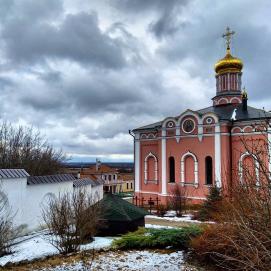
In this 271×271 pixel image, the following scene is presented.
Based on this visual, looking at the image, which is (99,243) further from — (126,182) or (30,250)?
(126,182)

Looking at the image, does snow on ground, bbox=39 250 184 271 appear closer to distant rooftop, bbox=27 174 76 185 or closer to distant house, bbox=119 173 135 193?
distant rooftop, bbox=27 174 76 185

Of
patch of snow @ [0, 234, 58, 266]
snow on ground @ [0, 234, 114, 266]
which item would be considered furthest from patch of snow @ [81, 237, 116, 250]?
patch of snow @ [0, 234, 58, 266]

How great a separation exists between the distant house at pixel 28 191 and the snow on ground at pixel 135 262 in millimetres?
3295

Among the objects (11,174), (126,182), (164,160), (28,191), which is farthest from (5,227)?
(126,182)

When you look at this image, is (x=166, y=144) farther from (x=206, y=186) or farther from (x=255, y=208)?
(x=255, y=208)

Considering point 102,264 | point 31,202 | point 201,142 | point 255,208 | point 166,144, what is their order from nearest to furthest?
point 255,208 < point 102,264 < point 31,202 < point 201,142 < point 166,144

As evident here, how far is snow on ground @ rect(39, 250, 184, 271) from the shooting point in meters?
8.02

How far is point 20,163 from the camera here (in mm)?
22078

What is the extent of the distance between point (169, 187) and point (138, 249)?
15.3 metres

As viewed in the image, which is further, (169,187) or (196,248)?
(169,187)

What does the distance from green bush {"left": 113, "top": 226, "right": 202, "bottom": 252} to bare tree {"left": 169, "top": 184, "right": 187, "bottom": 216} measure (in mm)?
10042

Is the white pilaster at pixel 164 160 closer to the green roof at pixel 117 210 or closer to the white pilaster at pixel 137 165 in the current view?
the white pilaster at pixel 137 165

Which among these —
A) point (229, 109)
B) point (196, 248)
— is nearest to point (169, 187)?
point (229, 109)

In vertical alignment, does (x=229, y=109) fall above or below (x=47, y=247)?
above
